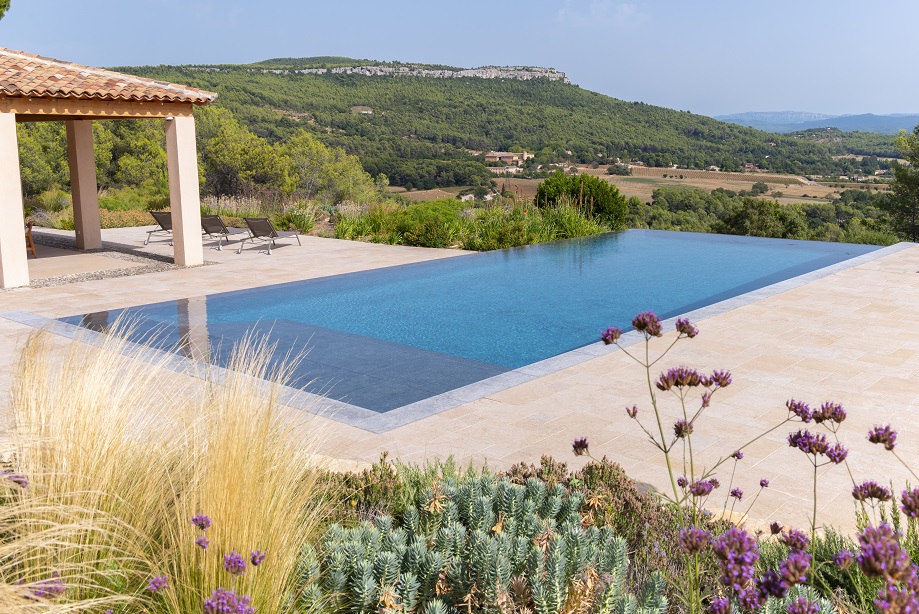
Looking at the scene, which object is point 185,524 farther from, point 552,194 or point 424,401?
point 552,194

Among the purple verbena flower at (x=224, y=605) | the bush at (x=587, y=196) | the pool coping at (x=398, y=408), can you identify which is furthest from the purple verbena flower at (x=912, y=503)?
the bush at (x=587, y=196)

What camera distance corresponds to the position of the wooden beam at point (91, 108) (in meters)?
9.77

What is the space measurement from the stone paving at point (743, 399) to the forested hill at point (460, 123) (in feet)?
82.8

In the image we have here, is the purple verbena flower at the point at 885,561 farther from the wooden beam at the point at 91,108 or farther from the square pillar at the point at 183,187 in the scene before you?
the square pillar at the point at 183,187

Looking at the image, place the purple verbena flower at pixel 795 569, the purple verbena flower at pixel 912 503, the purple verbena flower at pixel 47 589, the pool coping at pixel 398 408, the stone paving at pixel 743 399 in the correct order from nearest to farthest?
1. the purple verbena flower at pixel 795 569
2. the purple verbena flower at pixel 912 503
3. the purple verbena flower at pixel 47 589
4. the stone paving at pixel 743 399
5. the pool coping at pixel 398 408

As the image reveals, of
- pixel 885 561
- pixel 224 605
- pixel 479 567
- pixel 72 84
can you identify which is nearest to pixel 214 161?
pixel 72 84

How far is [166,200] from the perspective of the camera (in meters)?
20.2

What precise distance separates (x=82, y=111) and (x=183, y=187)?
1664mm

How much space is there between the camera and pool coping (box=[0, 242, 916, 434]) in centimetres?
497

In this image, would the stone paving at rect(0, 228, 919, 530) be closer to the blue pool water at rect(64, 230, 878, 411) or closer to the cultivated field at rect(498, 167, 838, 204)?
the blue pool water at rect(64, 230, 878, 411)

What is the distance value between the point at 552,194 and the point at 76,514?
48.9ft

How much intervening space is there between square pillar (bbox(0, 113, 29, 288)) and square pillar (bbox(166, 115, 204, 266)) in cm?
209

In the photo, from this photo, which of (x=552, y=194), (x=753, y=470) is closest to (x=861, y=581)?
(x=753, y=470)

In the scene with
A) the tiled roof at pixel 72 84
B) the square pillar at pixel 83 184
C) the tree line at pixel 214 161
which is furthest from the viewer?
the tree line at pixel 214 161
